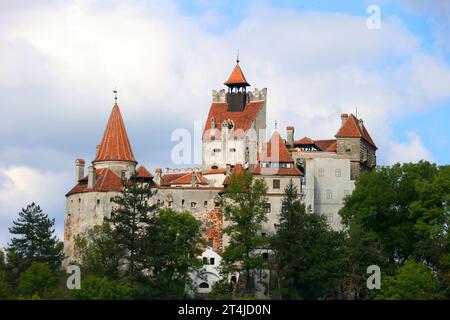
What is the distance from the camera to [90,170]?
124312 mm

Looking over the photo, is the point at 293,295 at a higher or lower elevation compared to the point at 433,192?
lower

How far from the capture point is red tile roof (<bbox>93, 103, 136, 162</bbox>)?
12700 cm

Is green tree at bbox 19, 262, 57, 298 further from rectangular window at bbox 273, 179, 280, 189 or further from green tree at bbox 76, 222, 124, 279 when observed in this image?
rectangular window at bbox 273, 179, 280, 189

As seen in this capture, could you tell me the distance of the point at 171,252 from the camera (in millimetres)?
109625

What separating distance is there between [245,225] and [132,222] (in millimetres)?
8368

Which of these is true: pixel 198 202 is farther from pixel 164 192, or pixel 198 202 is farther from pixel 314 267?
pixel 314 267

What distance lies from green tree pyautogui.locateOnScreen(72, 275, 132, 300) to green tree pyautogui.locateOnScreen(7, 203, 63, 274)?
42.9ft

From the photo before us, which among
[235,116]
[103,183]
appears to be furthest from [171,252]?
[235,116]

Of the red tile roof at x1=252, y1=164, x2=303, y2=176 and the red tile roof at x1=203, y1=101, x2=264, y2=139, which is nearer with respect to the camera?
the red tile roof at x1=252, y1=164, x2=303, y2=176

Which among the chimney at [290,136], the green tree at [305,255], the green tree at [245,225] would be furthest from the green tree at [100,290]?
the chimney at [290,136]

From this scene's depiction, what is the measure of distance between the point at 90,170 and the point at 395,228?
83.7 ft

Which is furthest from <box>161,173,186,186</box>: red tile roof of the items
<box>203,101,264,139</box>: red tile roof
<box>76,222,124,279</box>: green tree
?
<box>76,222,124,279</box>: green tree

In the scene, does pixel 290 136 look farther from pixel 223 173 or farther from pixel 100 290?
pixel 100 290
